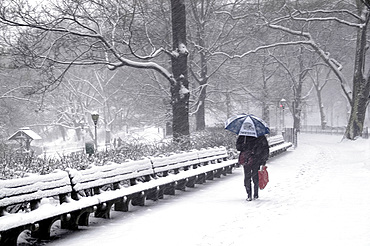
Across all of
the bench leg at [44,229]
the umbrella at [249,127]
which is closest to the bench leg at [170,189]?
the umbrella at [249,127]

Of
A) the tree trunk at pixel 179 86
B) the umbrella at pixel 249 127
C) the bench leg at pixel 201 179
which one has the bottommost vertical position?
the bench leg at pixel 201 179

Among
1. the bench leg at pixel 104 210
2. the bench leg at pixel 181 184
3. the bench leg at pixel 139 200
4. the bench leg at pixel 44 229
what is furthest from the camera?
the bench leg at pixel 181 184

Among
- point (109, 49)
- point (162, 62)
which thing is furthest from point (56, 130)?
point (109, 49)

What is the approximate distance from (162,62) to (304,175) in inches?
648

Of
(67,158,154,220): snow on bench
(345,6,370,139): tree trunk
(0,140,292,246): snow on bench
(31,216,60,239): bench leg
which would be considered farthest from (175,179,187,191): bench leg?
(345,6,370,139): tree trunk

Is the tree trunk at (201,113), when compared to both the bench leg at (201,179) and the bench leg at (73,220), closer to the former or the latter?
the bench leg at (201,179)

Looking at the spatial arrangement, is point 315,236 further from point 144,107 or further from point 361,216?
point 144,107

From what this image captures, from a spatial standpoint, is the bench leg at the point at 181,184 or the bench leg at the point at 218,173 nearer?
the bench leg at the point at 181,184

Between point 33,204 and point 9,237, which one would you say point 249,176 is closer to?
point 33,204

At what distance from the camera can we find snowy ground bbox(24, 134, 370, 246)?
19.9 feet

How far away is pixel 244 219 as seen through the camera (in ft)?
A: 24.0

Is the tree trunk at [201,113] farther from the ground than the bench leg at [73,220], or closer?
farther from the ground

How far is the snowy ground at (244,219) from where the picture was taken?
605cm

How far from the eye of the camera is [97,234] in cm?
664
